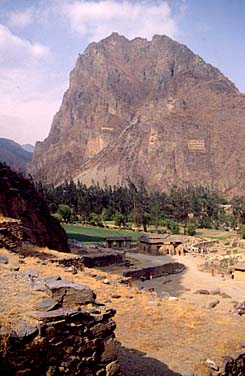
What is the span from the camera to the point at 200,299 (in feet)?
72.6

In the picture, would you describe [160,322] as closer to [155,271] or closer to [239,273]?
[239,273]

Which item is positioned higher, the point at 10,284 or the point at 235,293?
the point at 10,284

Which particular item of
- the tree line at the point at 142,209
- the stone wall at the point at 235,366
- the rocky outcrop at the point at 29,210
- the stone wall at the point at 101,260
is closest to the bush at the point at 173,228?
the tree line at the point at 142,209

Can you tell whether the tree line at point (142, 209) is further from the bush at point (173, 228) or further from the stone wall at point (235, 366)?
the stone wall at point (235, 366)

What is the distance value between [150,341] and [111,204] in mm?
94955

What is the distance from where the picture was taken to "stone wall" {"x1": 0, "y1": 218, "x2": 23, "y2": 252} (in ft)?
57.2

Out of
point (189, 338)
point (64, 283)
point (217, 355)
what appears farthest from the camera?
point (189, 338)

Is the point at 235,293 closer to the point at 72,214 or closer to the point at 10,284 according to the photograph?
the point at 10,284

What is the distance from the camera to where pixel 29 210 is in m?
32.9

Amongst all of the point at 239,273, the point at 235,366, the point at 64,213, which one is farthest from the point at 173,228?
the point at 235,366

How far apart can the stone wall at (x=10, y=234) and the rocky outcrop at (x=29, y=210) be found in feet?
31.6

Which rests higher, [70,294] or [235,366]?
[70,294]

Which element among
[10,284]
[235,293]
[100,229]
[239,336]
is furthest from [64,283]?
[100,229]

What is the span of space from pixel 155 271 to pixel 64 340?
33.5 meters
